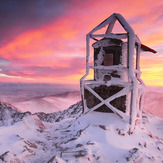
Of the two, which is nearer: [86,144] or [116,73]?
[86,144]

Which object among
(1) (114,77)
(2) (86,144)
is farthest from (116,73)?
(2) (86,144)

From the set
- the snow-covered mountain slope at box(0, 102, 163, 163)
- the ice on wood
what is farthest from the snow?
the ice on wood

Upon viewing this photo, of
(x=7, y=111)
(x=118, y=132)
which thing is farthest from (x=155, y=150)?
(x=7, y=111)

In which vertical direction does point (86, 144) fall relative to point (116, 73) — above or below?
below

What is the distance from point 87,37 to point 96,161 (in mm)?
8148

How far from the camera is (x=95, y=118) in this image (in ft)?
32.0

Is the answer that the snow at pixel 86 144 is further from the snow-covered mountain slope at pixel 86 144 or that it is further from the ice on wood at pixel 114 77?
the ice on wood at pixel 114 77

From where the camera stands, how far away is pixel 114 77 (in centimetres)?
1019

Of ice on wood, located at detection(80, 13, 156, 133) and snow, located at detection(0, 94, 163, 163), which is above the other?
ice on wood, located at detection(80, 13, 156, 133)

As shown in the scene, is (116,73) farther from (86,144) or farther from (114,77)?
(86,144)

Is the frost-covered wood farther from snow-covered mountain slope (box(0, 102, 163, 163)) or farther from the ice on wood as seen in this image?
snow-covered mountain slope (box(0, 102, 163, 163))

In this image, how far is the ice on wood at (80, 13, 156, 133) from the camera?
9.16m

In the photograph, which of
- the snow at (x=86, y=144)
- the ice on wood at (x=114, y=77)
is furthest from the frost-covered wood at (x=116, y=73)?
the snow at (x=86, y=144)

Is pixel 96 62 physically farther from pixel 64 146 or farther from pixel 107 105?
pixel 64 146
